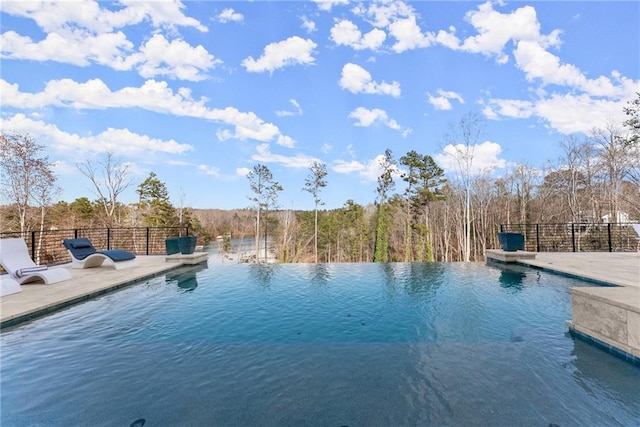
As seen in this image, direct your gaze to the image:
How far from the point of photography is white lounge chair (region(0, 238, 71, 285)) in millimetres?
5770

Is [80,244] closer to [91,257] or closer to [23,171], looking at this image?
[91,257]

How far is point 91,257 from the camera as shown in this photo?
784 centimetres

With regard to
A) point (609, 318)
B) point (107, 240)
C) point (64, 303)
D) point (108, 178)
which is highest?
point (108, 178)

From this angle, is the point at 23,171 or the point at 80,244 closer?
the point at 80,244

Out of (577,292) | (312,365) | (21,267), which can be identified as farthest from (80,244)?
(577,292)

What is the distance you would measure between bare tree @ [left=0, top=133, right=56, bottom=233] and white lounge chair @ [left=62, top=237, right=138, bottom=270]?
9.14 m

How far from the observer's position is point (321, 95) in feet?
50.8

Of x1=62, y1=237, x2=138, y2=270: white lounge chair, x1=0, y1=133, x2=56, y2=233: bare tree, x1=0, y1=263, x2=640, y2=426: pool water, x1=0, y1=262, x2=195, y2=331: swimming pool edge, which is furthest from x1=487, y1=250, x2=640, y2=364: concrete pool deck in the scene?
x1=0, y1=133, x2=56, y2=233: bare tree

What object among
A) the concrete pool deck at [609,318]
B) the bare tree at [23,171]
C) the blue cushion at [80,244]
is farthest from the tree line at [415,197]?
the concrete pool deck at [609,318]

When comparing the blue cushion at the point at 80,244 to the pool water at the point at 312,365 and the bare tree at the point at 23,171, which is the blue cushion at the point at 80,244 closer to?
the pool water at the point at 312,365

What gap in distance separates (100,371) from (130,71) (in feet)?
45.7

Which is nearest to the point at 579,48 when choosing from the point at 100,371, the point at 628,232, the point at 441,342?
the point at 628,232

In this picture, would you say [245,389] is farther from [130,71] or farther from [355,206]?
[355,206]

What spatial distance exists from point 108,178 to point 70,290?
629 inches
